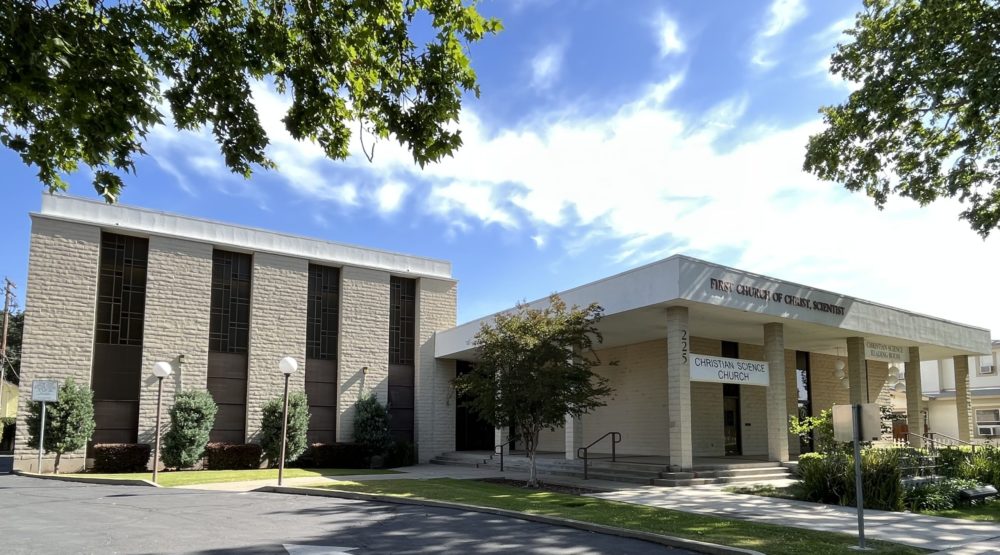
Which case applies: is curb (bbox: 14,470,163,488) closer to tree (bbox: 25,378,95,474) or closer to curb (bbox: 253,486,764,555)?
tree (bbox: 25,378,95,474)

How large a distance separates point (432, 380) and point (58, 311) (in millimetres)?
13055

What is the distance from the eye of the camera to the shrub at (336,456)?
78.9ft

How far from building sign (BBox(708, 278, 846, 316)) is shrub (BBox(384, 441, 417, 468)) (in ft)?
44.6

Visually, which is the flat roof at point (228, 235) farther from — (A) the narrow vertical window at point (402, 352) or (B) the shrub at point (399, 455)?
(B) the shrub at point (399, 455)

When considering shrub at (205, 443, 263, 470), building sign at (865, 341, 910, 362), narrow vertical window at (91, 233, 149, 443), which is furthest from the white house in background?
narrow vertical window at (91, 233, 149, 443)

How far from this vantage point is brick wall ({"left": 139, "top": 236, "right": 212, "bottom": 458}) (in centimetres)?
2183

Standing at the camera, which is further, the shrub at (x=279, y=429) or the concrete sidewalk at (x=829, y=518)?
the shrub at (x=279, y=429)

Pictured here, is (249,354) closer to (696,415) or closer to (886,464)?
(696,415)

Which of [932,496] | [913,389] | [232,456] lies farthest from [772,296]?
[232,456]

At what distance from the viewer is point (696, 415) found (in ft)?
78.8

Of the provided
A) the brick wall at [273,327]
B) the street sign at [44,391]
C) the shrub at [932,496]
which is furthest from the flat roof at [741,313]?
the street sign at [44,391]

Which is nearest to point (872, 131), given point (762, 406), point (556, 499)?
point (556, 499)

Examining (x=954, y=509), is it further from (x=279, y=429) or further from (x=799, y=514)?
(x=279, y=429)

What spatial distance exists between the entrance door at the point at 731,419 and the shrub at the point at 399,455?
11.6 metres
